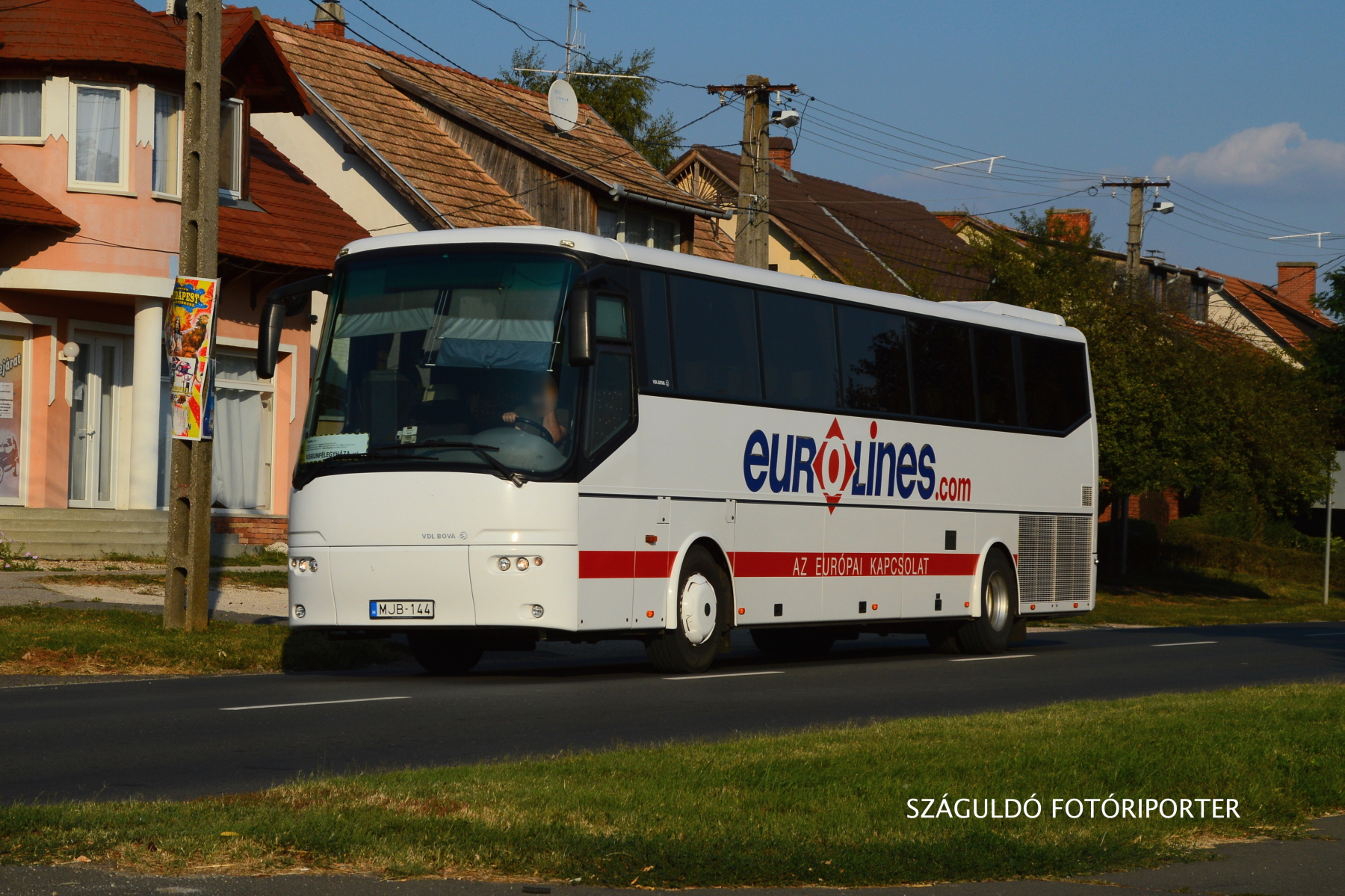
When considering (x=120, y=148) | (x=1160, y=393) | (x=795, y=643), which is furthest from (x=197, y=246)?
(x=1160, y=393)

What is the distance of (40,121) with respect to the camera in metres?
25.9

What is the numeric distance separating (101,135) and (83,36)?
1.40m

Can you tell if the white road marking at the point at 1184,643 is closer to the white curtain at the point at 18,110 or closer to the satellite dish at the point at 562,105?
the white curtain at the point at 18,110

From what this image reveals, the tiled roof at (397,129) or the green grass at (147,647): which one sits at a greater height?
the tiled roof at (397,129)

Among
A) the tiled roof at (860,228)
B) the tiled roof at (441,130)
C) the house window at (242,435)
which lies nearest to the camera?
the house window at (242,435)

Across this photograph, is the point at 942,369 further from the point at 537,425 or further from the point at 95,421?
the point at 95,421

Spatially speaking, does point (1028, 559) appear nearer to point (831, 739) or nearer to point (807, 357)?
point (807, 357)

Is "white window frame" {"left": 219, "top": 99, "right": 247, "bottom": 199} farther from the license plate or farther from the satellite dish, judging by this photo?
the license plate

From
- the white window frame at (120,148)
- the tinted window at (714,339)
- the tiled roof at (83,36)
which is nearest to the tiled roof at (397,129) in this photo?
the tiled roof at (83,36)

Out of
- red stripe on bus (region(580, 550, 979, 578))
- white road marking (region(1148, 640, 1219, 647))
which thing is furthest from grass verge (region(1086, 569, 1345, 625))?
red stripe on bus (region(580, 550, 979, 578))

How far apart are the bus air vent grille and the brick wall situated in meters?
13.5

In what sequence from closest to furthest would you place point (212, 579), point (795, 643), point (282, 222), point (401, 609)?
point (401, 609), point (795, 643), point (212, 579), point (282, 222)

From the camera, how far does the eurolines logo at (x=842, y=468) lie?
1658 centimetres

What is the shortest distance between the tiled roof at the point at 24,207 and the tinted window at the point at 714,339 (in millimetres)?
12606
